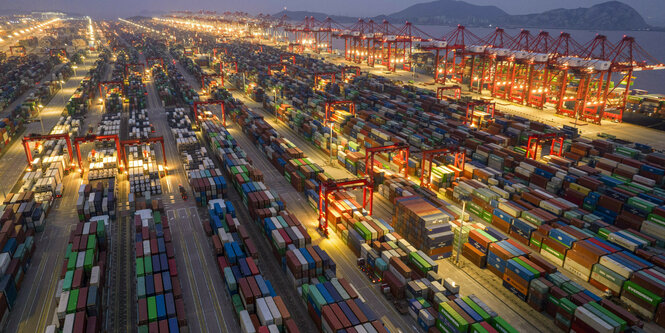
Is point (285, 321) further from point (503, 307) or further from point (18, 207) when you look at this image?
point (18, 207)

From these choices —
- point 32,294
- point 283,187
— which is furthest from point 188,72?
point 32,294

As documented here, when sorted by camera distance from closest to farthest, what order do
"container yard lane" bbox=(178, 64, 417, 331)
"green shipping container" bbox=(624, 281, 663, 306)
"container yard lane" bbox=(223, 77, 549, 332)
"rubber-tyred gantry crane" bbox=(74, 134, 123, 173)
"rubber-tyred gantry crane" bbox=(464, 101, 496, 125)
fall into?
"green shipping container" bbox=(624, 281, 663, 306) < "container yard lane" bbox=(223, 77, 549, 332) < "container yard lane" bbox=(178, 64, 417, 331) < "rubber-tyred gantry crane" bbox=(74, 134, 123, 173) < "rubber-tyred gantry crane" bbox=(464, 101, 496, 125)

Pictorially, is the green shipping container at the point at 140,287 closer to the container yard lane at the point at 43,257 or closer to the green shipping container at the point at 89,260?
the green shipping container at the point at 89,260

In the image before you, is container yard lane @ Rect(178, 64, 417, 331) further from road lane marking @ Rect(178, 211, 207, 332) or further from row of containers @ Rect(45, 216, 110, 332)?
row of containers @ Rect(45, 216, 110, 332)

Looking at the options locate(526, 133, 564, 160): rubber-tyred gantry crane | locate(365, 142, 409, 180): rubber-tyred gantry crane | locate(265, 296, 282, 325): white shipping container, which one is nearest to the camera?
locate(265, 296, 282, 325): white shipping container

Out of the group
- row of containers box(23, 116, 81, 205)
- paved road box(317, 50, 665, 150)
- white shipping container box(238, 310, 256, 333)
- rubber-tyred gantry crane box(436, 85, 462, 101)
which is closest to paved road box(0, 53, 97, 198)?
row of containers box(23, 116, 81, 205)

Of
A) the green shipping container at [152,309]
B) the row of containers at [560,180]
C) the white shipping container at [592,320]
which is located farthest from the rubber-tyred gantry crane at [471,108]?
the green shipping container at [152,309]
